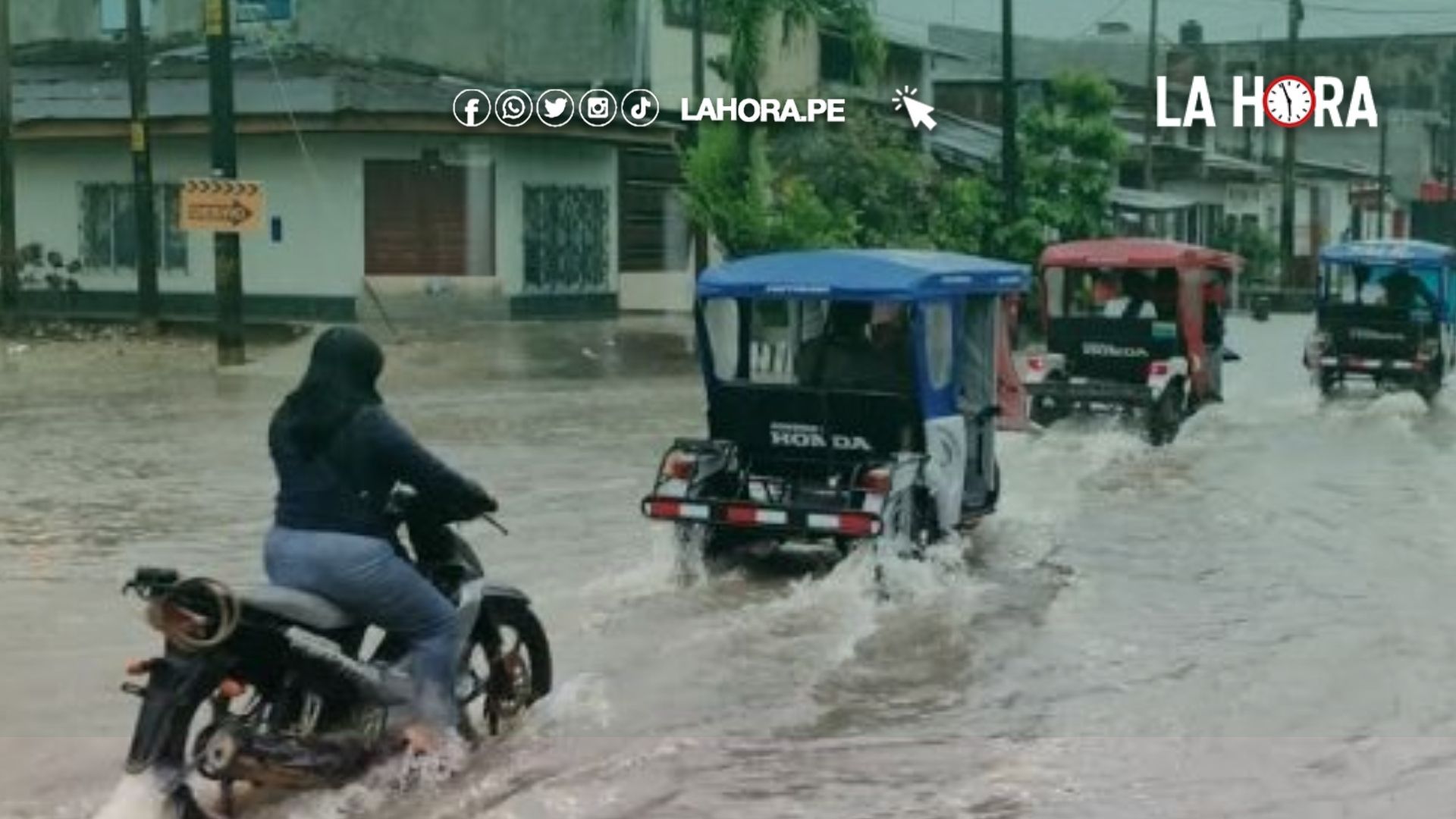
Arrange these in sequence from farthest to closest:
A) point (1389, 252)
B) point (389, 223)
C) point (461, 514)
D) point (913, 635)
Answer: point (389, 223), point (1389, 252), point (913, 635), point (461, 514)

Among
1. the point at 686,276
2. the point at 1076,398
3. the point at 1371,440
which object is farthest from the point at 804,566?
the point at 686,276

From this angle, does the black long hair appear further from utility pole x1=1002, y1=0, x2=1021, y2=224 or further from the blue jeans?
utility pole x1=1002, y1=0, x2=1021, y2=224

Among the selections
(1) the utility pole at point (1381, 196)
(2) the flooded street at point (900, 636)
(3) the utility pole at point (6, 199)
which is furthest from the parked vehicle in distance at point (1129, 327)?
(1) the utility pole at point (1381, 196)

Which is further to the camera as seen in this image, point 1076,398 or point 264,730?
point 1076,398

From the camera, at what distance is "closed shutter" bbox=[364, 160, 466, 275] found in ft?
114

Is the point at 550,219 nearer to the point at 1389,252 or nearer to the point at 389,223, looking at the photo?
the point at 389,223

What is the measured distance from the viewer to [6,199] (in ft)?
104

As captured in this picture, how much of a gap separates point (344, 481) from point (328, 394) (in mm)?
293

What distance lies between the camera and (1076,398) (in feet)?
70.6

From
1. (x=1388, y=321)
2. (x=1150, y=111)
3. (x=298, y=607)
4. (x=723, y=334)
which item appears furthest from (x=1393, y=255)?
(x=1150, y=111)

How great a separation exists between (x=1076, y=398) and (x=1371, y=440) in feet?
10.5

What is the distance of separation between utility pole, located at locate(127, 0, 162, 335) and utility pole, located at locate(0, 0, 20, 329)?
207cm

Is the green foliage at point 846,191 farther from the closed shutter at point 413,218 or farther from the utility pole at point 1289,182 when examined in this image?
the utility pole at point 1289,182

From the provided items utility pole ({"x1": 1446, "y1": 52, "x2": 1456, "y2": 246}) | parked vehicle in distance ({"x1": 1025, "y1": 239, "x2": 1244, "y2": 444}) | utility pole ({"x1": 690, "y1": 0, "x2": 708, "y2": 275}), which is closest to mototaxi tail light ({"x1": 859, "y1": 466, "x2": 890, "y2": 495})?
parked vehicle in distance ({"x1": 1025, "y1": 239, "x2": 1244, "y2": 444})
